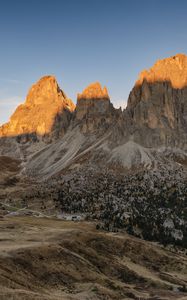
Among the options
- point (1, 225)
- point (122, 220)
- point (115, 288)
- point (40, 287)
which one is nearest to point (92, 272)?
point (115, 288)

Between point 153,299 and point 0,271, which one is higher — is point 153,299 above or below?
below

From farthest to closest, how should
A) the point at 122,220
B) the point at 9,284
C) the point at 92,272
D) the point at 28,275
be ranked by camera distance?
1. the point at 122,220
2. the point at 92,272
3. the point at 28,275
4. the point at 9,284

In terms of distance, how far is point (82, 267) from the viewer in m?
87.3

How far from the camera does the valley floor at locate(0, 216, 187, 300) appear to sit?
66938mm

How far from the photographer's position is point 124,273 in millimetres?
96250

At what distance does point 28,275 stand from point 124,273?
108 feet

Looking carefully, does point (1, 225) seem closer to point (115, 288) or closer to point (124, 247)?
point (124, 247)

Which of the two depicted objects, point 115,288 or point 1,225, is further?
point 1,225

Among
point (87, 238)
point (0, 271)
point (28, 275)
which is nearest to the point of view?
point (0, 271)

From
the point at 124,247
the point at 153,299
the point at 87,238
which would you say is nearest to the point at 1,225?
the point at 87,238

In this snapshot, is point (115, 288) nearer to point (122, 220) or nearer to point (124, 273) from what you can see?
point (124, 273)

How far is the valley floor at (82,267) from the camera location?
220 feet

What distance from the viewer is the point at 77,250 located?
3981 inches

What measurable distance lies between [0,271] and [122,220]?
125 meters
